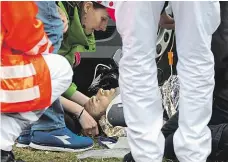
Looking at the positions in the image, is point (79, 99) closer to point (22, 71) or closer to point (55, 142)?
point (55, 142)

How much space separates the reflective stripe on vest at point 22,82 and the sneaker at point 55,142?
58 cm

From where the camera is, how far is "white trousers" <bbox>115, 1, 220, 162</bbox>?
2.17 m

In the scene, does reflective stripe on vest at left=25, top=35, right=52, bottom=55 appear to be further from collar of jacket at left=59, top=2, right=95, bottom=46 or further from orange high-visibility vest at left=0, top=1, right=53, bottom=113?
collar of jacket at left=59, top=2, right=95, bottom=46

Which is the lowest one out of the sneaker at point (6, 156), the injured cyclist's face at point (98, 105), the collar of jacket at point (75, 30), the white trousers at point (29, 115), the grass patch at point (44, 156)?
the grass patch at point (44, 156)

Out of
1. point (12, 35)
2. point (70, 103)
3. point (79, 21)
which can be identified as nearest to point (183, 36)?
point (12, 35)

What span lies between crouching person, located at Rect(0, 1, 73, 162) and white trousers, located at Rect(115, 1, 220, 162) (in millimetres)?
297

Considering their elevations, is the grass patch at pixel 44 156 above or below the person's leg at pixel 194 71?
below

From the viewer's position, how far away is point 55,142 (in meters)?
2.76

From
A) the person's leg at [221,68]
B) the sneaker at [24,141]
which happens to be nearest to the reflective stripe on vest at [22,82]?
the sneaker at [24,141]

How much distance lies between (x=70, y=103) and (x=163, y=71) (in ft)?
2.44

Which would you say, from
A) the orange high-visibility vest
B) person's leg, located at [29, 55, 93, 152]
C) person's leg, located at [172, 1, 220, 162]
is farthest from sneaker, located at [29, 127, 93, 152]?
person's leg, located at [172, 1, 220, 162]

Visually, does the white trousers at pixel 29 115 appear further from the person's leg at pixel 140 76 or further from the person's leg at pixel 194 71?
the person's leg at pixel 194 71

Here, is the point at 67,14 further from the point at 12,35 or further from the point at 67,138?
the point at 12,35

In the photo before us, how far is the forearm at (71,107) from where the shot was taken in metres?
3.08
